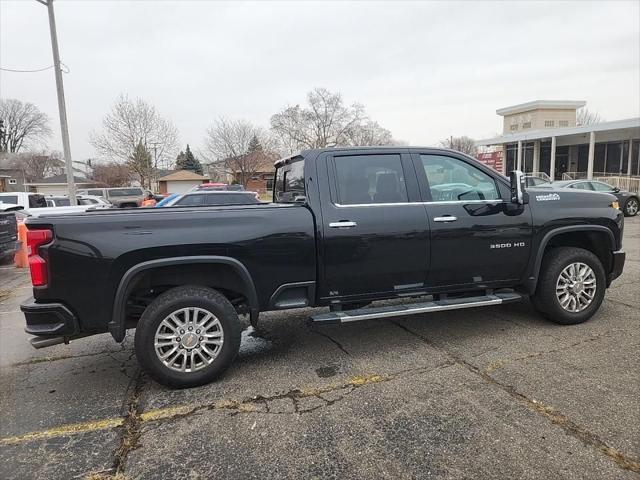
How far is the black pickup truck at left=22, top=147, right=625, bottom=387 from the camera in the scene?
3.50m

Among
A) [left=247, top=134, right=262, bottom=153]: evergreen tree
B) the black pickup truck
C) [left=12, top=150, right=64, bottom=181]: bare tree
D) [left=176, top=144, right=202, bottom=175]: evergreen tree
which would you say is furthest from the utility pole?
[left=12, top=150, right=64, bottom=181]: bare tree

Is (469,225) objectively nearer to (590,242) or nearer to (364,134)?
(590,242)

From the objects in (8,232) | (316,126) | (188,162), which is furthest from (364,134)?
(8,232)

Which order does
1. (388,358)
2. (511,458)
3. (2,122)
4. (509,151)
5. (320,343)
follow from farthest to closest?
(2,122) < (509,151) < (320,343) < (388,358) < (511,458)

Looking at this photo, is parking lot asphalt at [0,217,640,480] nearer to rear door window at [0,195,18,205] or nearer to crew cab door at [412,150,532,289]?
crew cab door at [412,150,532,289]

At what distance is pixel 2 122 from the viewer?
241ft

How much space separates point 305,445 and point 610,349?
311 centimetres

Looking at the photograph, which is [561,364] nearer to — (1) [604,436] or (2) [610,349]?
(2) [610,349]

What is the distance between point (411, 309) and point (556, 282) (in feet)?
5.81

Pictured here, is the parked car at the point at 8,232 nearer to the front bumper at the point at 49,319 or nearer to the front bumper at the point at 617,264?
the front bumper at the point at 49,319

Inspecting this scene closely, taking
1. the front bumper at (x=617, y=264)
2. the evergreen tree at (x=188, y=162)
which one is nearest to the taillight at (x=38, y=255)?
the front bumper at (x=617, y=264)

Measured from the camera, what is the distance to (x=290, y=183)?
4848 millimetres

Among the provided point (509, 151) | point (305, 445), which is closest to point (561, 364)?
point (305, 445)

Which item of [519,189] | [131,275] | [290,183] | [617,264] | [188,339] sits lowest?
[188,339]
